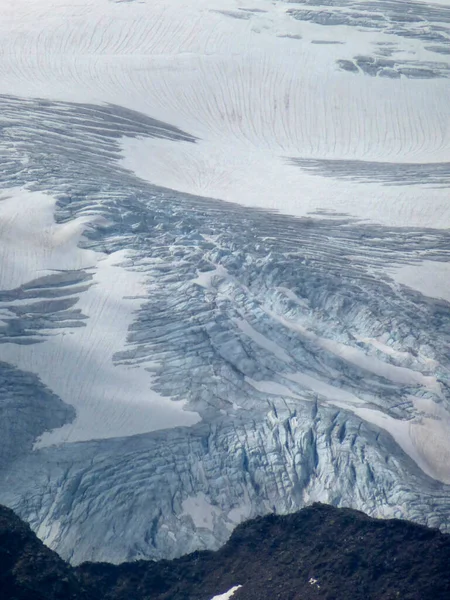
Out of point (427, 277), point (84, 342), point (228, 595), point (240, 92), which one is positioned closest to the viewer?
point (228, 595)

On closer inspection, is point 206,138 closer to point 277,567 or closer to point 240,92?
point 240,92

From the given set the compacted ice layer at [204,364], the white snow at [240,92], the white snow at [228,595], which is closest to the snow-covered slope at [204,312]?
the compacted ice layer at [204,364]

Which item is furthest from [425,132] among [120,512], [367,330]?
[120,512]

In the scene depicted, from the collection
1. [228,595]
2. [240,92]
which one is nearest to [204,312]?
[228,595]

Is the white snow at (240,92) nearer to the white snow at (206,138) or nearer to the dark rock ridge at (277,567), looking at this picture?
the white snow at (206,138)

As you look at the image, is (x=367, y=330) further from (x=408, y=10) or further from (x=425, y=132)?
(x=408, y=10)

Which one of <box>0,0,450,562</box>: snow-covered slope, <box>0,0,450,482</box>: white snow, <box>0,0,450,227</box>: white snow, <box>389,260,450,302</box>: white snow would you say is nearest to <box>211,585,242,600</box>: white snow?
<box>0,0,450,562</box>: snow-covered slope

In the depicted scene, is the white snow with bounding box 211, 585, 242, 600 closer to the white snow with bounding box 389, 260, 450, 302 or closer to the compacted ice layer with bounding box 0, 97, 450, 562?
the compacted ice layer with bounding box 0, 97, 450, 562

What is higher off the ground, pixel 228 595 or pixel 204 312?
pixel 204 312
